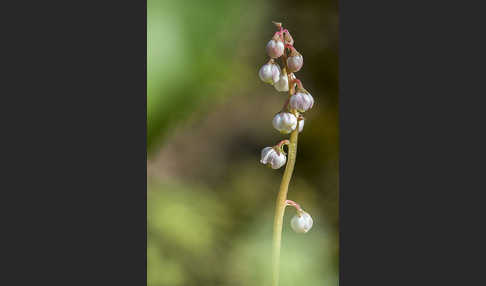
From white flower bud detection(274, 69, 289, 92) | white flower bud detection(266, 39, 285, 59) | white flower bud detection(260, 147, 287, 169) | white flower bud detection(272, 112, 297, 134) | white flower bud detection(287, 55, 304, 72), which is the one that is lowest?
white flower bud detection(260, 147, 287, 169)

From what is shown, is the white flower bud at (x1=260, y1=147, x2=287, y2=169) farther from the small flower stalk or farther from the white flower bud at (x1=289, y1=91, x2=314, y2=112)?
the white flower bud at (x1=289, y1=91, x2=314, y2=112)

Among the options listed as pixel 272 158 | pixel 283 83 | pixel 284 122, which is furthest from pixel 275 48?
pixel 272 158

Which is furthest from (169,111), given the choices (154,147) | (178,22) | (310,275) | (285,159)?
(310,275)

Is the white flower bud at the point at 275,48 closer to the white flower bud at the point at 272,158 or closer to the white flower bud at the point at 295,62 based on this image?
the white flower bud at the point at 295,62

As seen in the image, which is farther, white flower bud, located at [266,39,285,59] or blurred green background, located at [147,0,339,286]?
blurred green background, located at [147,0,339,286]

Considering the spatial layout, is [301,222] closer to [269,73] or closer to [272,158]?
[272,158]

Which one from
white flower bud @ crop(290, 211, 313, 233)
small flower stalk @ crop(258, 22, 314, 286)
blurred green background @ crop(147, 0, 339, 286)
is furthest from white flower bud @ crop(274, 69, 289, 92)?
white flower bud @ crop(290, 211, 313, 233)

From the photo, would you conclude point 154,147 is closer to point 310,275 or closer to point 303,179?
point 303,179
